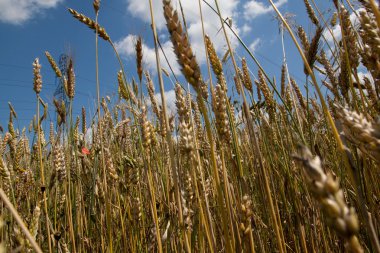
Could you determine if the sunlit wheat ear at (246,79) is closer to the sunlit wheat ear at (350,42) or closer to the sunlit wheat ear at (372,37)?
the sunlit wheat ear at (350,42)

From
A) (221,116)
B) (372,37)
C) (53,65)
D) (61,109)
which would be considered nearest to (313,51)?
(372,37)

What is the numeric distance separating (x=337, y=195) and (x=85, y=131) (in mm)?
2447

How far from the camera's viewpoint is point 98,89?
137cm

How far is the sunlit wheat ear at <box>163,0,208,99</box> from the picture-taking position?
0.63 metres

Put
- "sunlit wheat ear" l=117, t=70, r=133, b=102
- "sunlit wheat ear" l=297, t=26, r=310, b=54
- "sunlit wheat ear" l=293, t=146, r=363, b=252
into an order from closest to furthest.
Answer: "sunlit wheat ear" l=293, t=146, r=363, b=252, "sunlit wheat ear" l=297, t=26, r=310, b=54, "sunlit wheat ear" l=117, t=70, r=133, b=102

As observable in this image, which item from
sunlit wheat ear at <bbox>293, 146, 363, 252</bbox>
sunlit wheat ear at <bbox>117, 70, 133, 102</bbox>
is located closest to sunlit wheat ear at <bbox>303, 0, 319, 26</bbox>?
sunlit wheat ear at <bbox>117, 70, 133, 102</bbox>

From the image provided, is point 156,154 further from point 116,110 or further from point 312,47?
point 116,110

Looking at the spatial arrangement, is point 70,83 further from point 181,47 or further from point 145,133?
point 181,47

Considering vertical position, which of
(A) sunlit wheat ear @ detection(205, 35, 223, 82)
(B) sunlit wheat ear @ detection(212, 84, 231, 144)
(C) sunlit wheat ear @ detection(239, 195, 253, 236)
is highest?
(A) sunlit wheat ear @ detection(205, 35, 223, 82)

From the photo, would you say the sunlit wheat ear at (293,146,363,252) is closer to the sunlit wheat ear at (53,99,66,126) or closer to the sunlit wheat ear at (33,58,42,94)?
the sunlit wheat ear at (33,58,42,94)

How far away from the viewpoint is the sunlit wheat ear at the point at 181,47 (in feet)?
2.06

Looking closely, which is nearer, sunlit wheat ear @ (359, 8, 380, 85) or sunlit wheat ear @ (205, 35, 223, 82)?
sunlit wheat ear @ (359, 8, 380, 85)

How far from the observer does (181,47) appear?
626 mm

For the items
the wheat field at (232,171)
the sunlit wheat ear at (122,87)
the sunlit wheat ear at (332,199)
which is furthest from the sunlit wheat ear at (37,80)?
the sunlit wheat ear at (332,199)
